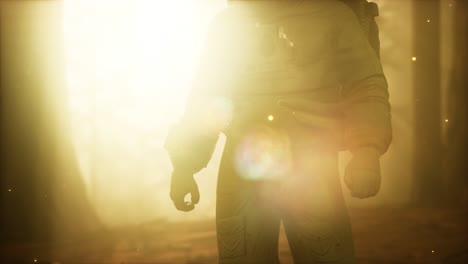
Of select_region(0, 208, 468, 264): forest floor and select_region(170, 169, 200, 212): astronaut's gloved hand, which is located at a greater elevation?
select_region(170, 169, 200, 212): astronaut's gloved hand

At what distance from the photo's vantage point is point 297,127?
177 cm

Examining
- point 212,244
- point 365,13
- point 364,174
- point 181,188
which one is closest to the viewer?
point 364,174

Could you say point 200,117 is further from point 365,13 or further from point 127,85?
point 127,85

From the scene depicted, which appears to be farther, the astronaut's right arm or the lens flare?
the astronaut's right arm

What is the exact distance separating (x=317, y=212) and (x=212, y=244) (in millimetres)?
3470

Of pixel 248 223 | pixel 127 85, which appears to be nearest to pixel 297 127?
pixel 248 223

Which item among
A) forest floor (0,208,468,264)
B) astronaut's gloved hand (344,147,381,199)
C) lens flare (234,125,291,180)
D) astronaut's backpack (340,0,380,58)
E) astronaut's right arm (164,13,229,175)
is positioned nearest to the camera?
astronaut's gloved hand (344,147,381,199)

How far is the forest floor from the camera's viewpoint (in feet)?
14.6

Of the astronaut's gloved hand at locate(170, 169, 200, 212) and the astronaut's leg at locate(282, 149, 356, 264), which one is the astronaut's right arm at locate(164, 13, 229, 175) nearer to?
the astronaut's gloved hand at locate(170, 169, 200, 212)

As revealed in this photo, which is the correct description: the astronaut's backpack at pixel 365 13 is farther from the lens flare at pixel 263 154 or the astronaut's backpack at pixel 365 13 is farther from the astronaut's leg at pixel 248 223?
the astronaut's leg at pixel 248 223

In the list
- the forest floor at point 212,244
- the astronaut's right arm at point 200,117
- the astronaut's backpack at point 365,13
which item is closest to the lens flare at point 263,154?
the astronaut's right arm at point 200,117

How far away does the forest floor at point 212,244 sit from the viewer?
14.6 ft

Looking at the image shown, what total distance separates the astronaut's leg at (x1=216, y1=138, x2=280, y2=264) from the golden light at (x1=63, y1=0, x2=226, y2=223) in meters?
4.12

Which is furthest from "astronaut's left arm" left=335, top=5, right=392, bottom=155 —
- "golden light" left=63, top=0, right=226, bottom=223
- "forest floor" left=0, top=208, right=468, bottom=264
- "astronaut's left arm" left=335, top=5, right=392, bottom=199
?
"golden light" left=63, top=0, right=226, bottom=223
